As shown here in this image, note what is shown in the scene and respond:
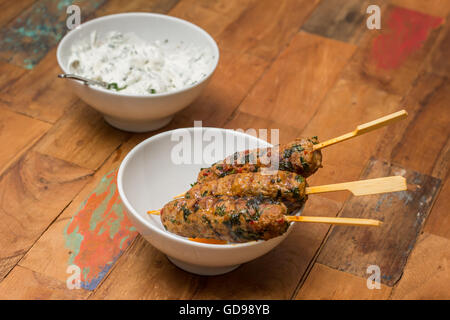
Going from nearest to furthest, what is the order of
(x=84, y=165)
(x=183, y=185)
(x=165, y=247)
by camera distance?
1. (x=165, y=247)
2. (x=183, y=185)
3. (x=84, y=165)

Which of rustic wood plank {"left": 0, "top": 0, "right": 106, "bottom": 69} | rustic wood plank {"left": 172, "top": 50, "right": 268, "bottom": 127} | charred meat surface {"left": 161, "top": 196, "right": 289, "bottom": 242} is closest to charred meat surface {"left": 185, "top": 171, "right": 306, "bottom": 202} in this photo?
charred meat surface {"left": 161, "top": 196, "right": 289, "bottom": 242}

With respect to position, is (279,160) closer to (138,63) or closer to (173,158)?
(173,158)

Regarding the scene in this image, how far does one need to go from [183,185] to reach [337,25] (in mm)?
1476

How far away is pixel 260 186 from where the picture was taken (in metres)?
1.59

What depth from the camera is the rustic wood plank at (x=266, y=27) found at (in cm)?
284

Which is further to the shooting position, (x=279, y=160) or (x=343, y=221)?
(x=279, y=160)

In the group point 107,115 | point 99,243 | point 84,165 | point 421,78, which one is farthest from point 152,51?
point 421,78

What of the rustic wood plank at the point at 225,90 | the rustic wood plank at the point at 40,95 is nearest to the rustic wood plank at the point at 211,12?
the rustic wood plank at the point at 225,90

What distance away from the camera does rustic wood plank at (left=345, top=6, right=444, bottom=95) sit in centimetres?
273

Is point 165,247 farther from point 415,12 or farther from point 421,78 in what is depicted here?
point 415,12

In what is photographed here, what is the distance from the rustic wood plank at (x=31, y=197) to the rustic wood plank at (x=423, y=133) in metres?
1.16

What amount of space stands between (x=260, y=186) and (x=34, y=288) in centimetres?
70

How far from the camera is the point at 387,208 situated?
208 cm

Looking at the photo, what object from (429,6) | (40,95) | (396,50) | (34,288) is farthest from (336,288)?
(429,6)
